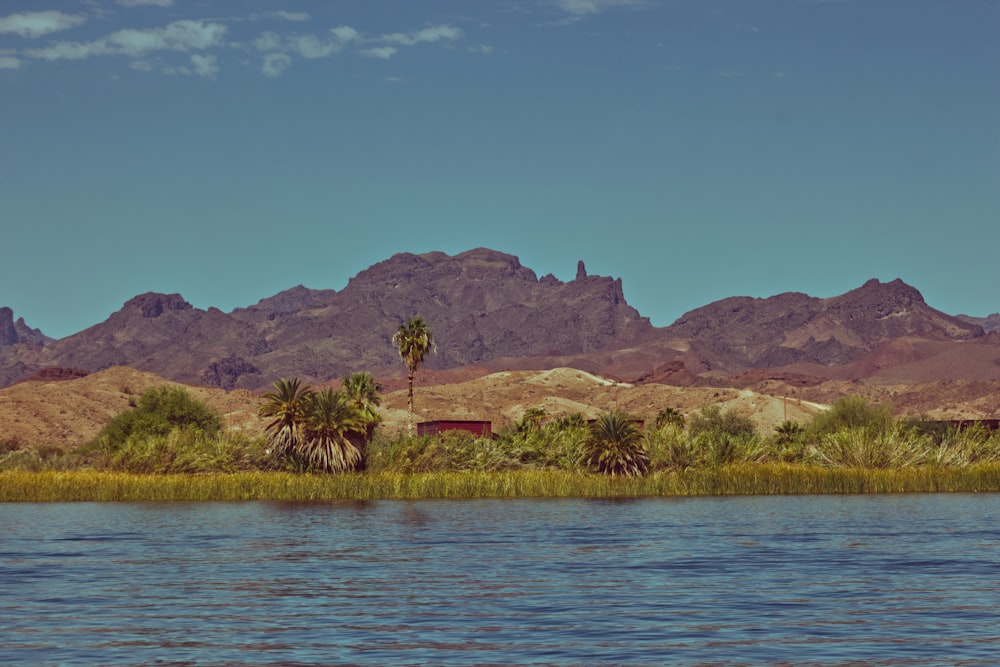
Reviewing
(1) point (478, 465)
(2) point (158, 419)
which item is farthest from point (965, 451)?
(2) point (158, 419)

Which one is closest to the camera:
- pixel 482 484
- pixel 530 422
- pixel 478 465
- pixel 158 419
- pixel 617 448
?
pixel 482 484

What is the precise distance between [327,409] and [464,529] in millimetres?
31726

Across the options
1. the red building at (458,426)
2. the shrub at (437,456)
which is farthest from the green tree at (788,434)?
the red building at (458,426)

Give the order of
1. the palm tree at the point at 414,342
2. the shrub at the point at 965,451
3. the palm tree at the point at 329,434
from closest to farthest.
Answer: the shrub at the point at 965,451, the palm tree at the point at 329,434, the palm tree at the point at 414,342

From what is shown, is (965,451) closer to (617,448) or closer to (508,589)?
(617,448)

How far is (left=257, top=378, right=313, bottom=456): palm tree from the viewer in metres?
85.1

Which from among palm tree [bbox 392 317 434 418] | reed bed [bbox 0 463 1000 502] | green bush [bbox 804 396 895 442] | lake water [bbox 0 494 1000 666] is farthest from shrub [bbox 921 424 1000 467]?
palm tree [bbox 392 317 434 418]

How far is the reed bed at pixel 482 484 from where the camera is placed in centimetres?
7475

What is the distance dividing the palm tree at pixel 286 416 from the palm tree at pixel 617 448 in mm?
19365

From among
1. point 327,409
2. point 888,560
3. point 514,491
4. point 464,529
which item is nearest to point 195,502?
point 327,409

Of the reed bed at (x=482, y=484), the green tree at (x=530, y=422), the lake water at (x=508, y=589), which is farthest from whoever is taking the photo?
the green tree at (x=530, y=422)

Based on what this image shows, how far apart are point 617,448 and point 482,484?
35.2ft

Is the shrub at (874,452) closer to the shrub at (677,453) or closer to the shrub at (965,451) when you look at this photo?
the shrub at (965,451)

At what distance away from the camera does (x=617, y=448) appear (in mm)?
83250
